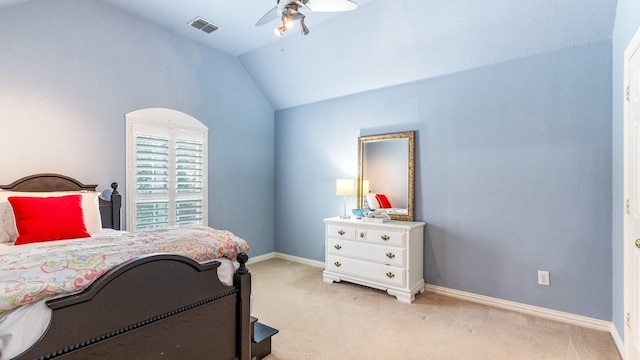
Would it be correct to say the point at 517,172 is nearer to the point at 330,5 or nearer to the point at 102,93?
the point at 330,5

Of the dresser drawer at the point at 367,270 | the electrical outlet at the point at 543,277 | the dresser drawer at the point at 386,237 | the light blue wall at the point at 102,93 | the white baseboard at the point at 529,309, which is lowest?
the white baseboard at the point at 529,309

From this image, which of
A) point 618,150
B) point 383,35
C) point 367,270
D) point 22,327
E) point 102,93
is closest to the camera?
point 22,327

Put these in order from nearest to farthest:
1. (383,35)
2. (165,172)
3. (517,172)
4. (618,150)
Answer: (618,150), (517,172), (383,35), (165,172)

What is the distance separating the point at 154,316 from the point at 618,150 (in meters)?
3.35

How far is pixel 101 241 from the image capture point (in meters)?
1.85

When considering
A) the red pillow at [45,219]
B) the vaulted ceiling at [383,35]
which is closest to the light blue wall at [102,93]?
the vaulted ceiling at [383,35]

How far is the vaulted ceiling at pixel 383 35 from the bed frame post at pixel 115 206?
1.80m

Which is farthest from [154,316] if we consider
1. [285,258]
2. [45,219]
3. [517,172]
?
[285,258]

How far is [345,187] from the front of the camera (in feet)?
13.2

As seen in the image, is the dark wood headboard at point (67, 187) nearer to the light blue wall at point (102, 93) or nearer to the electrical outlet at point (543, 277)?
the light blue wall at point (102, 93)

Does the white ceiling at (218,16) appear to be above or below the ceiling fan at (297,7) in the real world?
above

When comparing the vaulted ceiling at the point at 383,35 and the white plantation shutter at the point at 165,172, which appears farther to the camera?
the white plantation shutter at the point at 165,172

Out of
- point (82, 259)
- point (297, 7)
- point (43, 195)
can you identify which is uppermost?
point (297, 7)

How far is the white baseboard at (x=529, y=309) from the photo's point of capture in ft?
8.86
